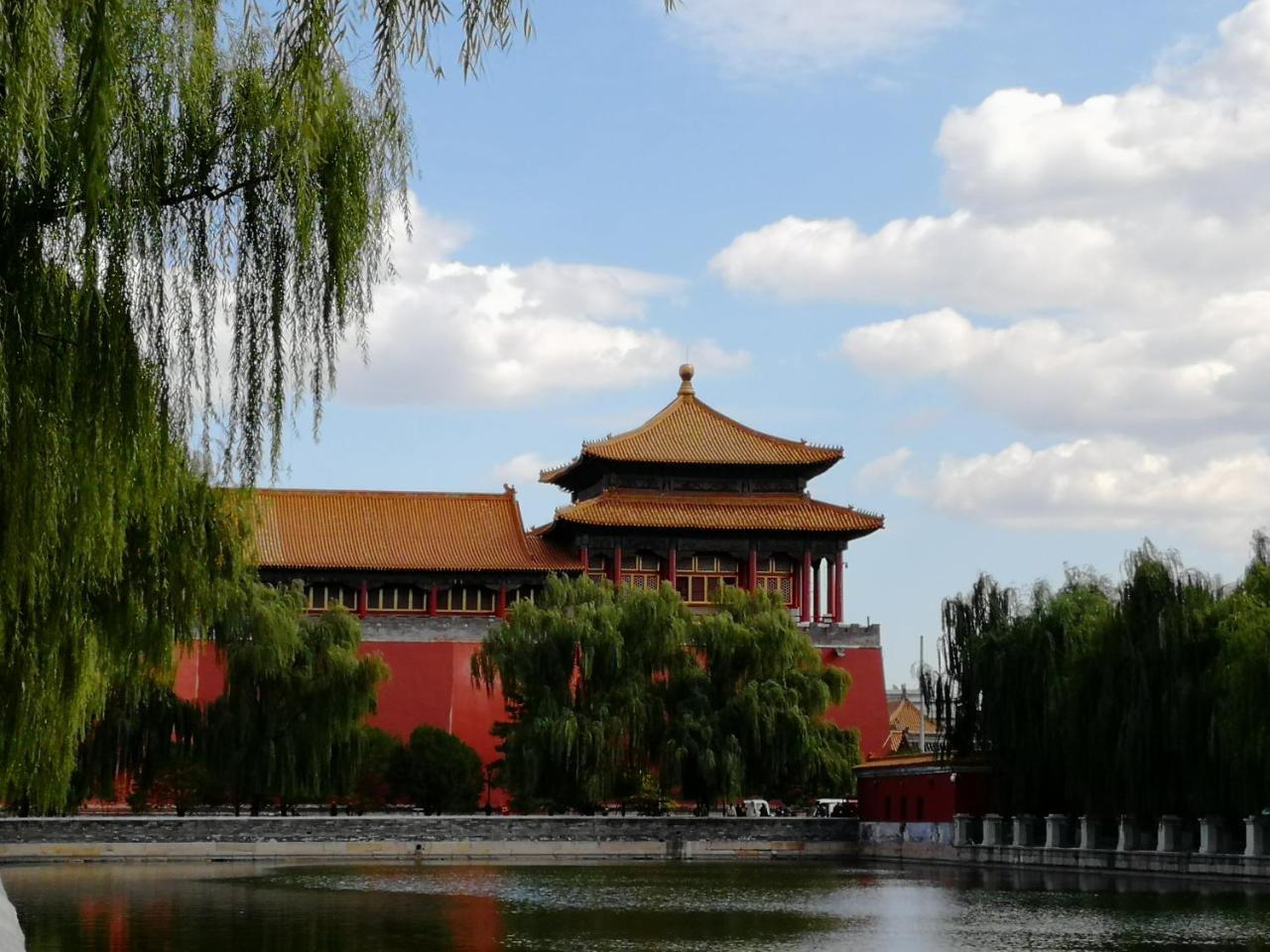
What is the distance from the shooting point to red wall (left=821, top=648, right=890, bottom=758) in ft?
118

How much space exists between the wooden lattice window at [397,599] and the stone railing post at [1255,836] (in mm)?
18071

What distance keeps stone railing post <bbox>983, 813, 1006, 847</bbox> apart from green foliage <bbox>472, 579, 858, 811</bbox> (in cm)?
331

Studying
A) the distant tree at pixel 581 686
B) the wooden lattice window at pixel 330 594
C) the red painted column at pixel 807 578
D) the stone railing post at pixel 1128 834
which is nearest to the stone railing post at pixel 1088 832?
the stone railing post at pixel 1128 834

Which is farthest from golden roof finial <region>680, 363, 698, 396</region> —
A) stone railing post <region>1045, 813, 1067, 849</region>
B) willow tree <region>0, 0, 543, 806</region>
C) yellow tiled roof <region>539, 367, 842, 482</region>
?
willow tree <region>0, 0, 543, 806</region>

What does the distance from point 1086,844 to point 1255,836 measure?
3.32m

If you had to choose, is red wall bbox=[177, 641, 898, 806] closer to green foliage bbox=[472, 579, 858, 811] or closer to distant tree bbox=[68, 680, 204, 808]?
green foliage bbox=[472, 579, 858, 811]

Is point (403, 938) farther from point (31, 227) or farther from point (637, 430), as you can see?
point (637, 430)

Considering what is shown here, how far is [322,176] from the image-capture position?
688 centimetres

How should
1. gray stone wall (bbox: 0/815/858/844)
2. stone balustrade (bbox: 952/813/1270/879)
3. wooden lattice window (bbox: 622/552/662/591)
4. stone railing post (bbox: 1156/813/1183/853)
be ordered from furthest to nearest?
wooden lattice window (bbox: 622/552/662/591) < gray stone wall (bbox: 0/815/858/844) < stone railing post (bbox: 1156/813/1183/853) < stone balustrade (bbox: 952/813/1270/879)

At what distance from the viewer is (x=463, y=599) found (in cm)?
3616

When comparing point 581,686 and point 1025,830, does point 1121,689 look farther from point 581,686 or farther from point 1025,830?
point 581,686

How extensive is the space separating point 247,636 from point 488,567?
8153 millimetres

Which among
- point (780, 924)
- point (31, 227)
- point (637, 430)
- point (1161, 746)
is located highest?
point (637, 430)

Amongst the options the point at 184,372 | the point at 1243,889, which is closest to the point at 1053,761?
the point at 1243,889
